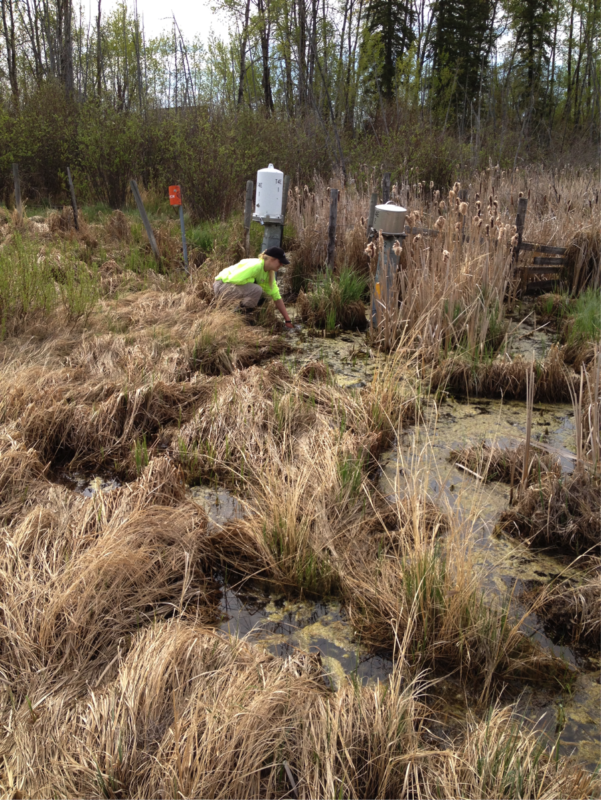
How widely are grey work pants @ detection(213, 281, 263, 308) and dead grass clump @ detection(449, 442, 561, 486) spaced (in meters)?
2.90

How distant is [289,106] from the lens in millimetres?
17156

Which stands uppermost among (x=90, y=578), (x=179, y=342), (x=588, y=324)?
(x=588, y=324)

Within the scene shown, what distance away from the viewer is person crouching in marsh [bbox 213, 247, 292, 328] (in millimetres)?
5520

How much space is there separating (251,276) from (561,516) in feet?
12.3

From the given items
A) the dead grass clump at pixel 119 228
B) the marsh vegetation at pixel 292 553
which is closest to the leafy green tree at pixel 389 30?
the dead grass clump at pixel 119 228

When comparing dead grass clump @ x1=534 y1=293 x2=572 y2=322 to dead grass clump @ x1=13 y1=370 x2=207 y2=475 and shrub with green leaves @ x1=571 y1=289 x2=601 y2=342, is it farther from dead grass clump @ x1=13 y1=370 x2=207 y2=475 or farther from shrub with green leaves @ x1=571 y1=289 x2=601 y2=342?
dead grass clump @ x1=13 y1=370 x2=207 y2=475

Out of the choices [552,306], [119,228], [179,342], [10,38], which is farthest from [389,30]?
[179,342]

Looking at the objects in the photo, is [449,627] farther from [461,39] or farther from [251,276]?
[461,39]

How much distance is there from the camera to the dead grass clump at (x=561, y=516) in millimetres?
2533

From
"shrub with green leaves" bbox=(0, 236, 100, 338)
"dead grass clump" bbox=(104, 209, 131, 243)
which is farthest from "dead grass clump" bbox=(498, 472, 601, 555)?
"dead grass clump" bbox=(104, 209, 131, 243)

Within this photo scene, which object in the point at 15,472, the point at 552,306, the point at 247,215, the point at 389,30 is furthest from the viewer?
the point at 389,30

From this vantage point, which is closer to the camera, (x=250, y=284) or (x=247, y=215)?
(x=250, y=284)

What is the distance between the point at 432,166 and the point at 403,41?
1411 centimetres

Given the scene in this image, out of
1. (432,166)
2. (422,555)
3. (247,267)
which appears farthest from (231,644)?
(432,166)
